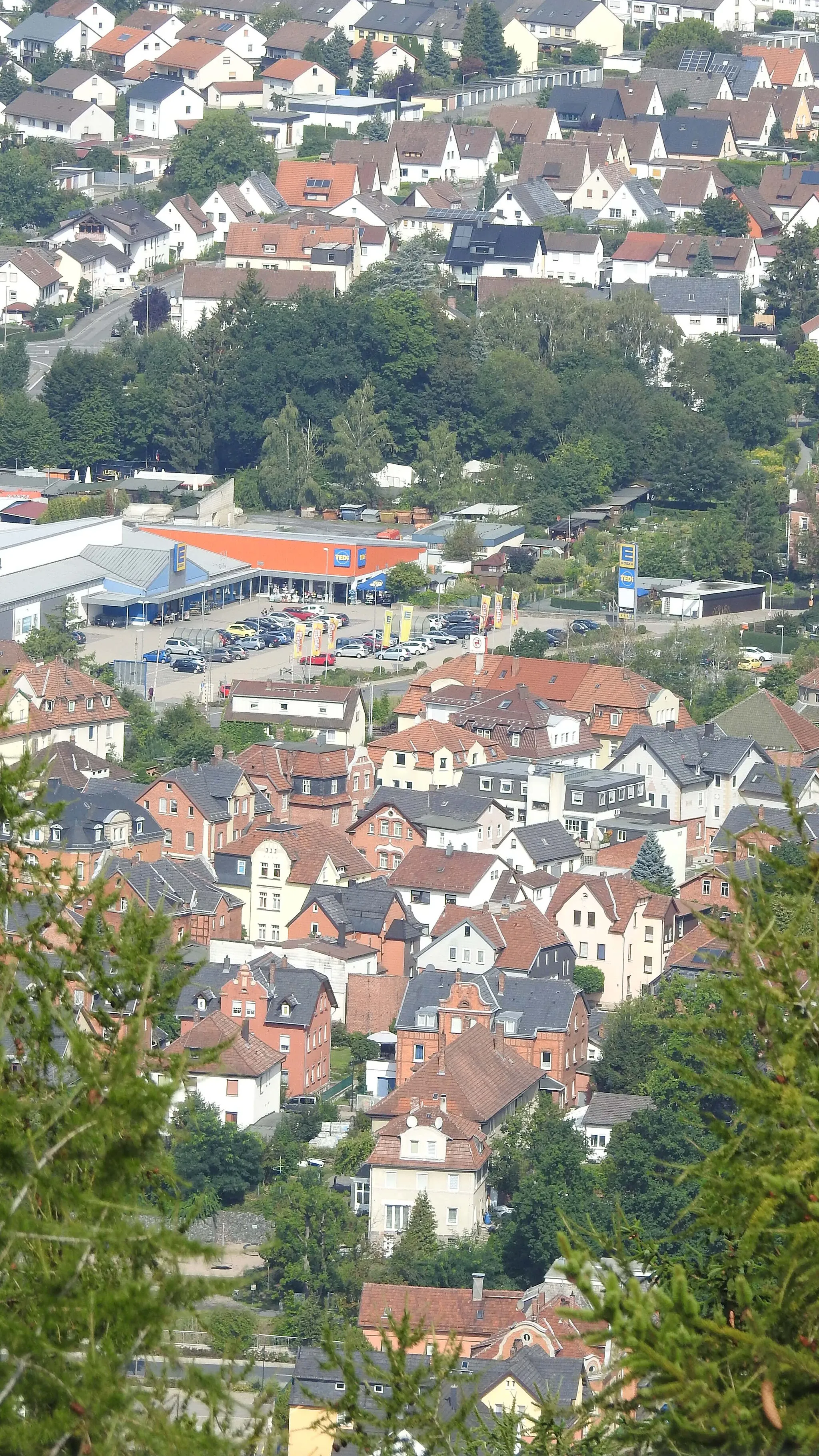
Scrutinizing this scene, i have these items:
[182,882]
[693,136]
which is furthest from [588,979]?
[693,136]

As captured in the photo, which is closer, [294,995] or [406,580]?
[294,995]

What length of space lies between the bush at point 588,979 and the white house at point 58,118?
39.2 meters

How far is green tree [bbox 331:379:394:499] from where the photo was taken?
46.8 meters

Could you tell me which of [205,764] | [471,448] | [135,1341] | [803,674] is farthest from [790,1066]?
[471,448]

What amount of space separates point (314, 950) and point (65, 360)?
2311 cm

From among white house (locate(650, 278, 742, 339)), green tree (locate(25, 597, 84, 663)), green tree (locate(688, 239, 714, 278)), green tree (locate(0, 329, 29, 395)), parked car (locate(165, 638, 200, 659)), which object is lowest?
parked car (locate(165, 638, 200, 659))

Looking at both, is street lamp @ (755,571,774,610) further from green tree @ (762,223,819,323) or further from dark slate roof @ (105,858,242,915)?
dark slate roof @ (105,858,242,915)

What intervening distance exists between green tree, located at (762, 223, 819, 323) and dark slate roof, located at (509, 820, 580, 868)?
2377 cm

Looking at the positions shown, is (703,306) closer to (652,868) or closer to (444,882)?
(652,868)

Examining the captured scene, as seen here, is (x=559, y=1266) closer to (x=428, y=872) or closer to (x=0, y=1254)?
(x=0, y=1254)

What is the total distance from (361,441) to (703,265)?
33.7 ft

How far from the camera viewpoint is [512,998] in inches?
1057

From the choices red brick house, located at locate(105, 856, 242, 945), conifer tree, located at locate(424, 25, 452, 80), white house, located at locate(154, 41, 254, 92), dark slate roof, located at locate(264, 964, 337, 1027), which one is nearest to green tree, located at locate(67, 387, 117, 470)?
red brick house, located at locate(105, 856, 242, 945)

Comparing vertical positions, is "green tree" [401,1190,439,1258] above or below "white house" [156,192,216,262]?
below
